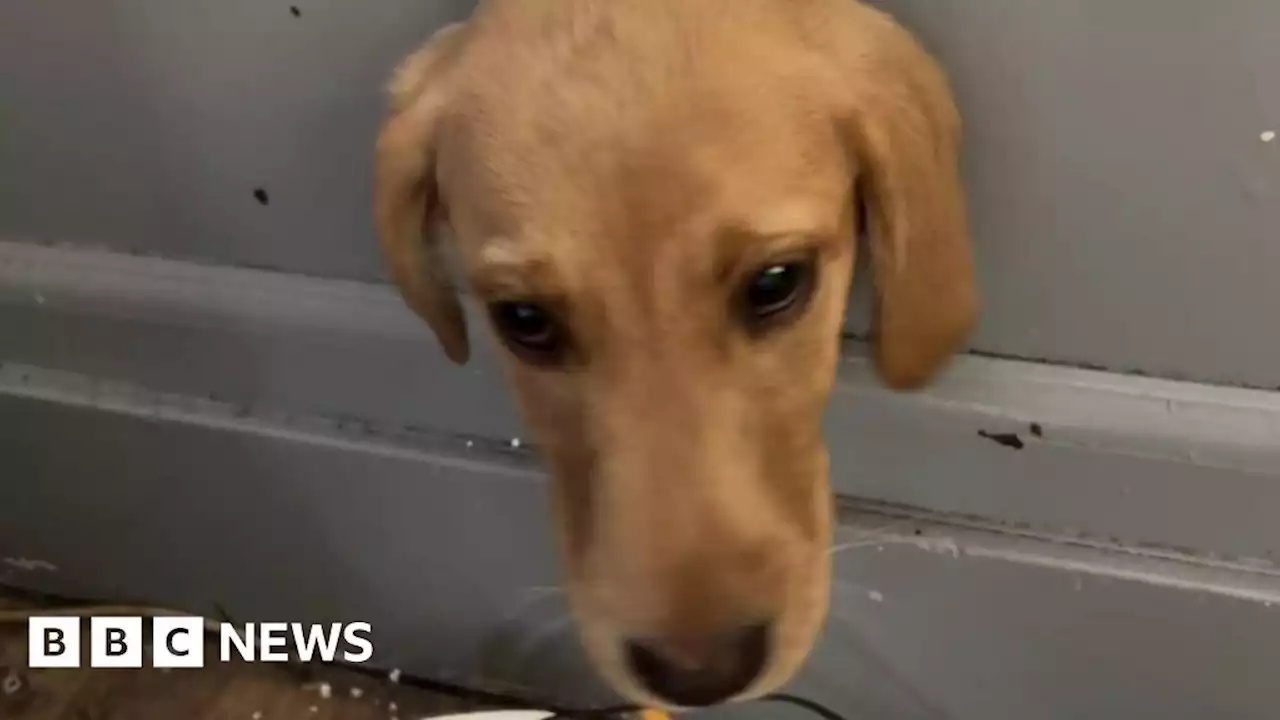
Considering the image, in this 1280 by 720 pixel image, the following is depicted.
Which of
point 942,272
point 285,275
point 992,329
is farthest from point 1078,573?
point 285,275

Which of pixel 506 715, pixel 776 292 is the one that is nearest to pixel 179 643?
pixel 506 715

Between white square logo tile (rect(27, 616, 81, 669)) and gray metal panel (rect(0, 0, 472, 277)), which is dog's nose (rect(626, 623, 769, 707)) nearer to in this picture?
gray metal panel (rect(0, 0, 472, 277))

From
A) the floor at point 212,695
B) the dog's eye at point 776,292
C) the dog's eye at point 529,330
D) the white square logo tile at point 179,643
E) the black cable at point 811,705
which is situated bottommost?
the floor at point 212,695

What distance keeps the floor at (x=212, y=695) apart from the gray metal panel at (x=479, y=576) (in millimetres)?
52

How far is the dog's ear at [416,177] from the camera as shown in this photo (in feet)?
2.51

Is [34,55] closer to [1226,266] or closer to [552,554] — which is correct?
[552,554]

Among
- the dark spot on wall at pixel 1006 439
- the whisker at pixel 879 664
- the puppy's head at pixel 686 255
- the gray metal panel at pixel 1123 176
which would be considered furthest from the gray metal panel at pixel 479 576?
the puppy's head at pixel 686 255

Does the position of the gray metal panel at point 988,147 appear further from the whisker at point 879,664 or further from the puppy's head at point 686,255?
the whisker at point 879,664

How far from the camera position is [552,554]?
3.93ft

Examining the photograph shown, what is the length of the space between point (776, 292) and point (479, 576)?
651 mm

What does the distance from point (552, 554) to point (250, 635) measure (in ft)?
1.52

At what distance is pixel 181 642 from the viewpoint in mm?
1496

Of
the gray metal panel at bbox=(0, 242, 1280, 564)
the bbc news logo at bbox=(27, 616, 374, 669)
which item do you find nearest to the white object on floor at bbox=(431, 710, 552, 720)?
the bbc news logo at bbox=(27, 616, 374, 669)

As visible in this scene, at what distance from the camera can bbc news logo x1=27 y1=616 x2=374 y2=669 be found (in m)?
1.45
